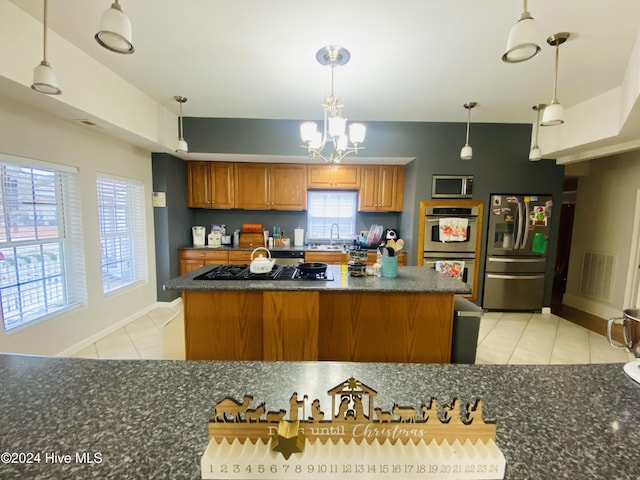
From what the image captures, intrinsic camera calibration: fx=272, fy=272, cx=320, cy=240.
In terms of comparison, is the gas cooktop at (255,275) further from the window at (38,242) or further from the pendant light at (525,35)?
the pendant light at (525,35)

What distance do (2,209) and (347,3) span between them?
10.2 feet

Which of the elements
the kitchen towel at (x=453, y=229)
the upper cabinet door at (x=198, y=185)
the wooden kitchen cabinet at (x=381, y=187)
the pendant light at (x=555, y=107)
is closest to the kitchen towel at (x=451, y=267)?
the kitchen towel at (x=453, y=229)

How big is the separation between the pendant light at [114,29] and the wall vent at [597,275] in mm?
5958

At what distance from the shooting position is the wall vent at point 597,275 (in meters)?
4.00

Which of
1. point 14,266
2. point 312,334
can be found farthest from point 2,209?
point 312,334

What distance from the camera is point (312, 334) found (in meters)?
2.08

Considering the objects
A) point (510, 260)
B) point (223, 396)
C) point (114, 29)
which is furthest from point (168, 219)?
point (510, 260)

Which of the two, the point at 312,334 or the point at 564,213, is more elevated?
the point at 564,213

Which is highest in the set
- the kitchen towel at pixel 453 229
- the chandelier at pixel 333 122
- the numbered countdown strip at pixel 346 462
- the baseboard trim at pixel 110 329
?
the chandelier at pixel 333 122

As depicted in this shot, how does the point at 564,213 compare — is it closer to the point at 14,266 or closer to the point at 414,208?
the point at 414,208

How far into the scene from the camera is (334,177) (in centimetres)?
434

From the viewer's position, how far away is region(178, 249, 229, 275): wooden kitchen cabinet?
165 inches

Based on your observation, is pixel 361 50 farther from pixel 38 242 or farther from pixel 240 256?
pixel 38 242

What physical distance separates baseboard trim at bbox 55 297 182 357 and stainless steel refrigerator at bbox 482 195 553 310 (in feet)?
15.5
